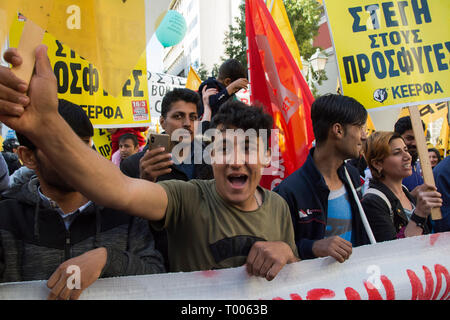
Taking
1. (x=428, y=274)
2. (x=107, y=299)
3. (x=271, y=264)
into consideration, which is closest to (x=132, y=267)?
(x=107, y=299)

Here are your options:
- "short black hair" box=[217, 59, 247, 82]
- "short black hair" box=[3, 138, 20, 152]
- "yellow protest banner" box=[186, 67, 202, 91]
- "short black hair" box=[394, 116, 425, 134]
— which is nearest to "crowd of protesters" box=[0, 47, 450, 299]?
"short black hair" box=[217, 59, 247, 82]

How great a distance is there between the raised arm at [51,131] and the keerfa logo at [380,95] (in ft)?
7.49

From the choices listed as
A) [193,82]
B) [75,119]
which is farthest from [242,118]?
[193,82]

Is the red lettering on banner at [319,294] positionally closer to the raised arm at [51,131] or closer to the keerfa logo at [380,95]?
the raised arm at [51,131]

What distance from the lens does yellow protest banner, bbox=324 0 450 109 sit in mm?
2803

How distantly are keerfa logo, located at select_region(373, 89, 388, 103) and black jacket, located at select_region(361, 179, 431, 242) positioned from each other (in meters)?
0.63

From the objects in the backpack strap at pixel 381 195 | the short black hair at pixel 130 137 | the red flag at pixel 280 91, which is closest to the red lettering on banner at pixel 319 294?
the backpack strap at pixel 381 195

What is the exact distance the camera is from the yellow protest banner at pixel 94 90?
3.05m

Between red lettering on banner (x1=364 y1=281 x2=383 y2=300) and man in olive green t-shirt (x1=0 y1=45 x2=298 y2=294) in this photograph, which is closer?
man in olive green t-shirt (x1=0 y1=45 x2=298 y2=294)

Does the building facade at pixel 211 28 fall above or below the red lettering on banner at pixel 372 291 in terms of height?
above

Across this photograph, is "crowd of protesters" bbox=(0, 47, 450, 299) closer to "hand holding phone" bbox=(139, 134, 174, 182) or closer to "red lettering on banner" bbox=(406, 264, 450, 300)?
"hand holding phone" bbox=(139, 134, 174, 182)

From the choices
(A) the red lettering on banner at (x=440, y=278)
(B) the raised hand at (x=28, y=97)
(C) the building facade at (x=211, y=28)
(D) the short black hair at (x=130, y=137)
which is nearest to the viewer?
(B) the raised hand at (x=28, y=97)

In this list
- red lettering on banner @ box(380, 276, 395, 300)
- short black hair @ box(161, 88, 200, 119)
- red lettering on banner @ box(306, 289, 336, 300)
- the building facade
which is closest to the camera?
red lettering on banner @ box(306, 289, 336, 300)

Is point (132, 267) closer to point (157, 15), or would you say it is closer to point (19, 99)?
→ point (19, 99)
